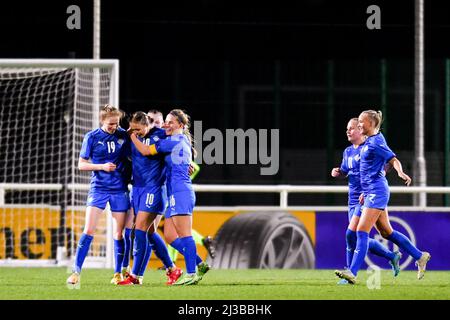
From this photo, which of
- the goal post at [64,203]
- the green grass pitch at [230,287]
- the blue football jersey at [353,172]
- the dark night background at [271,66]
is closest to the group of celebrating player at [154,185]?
the green grass pitch at [230,287]

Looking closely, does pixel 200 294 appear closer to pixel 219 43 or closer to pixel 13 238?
pixel 13 238

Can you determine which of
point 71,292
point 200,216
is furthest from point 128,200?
point 200,216

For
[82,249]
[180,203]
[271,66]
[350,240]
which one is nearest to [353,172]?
[350,240]

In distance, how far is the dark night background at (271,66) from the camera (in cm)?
1872

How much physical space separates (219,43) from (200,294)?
13068 mm

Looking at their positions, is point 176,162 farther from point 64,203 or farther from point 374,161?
point 64,203

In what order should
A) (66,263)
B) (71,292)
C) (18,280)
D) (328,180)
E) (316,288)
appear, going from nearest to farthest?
(71,292)
(316,288)
(18,280)
(66,263)
(328,180)

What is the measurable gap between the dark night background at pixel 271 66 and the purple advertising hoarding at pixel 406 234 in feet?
10.8

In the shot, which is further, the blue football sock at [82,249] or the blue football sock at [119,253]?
the blue football sock at [119,253]

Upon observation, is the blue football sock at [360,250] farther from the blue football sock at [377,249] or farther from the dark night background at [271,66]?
the dark night background at [271,66]

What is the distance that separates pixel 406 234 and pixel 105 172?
5.22 metres

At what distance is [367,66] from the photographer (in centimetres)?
1920

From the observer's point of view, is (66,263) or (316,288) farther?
(66,263)

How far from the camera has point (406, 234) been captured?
14.8m
